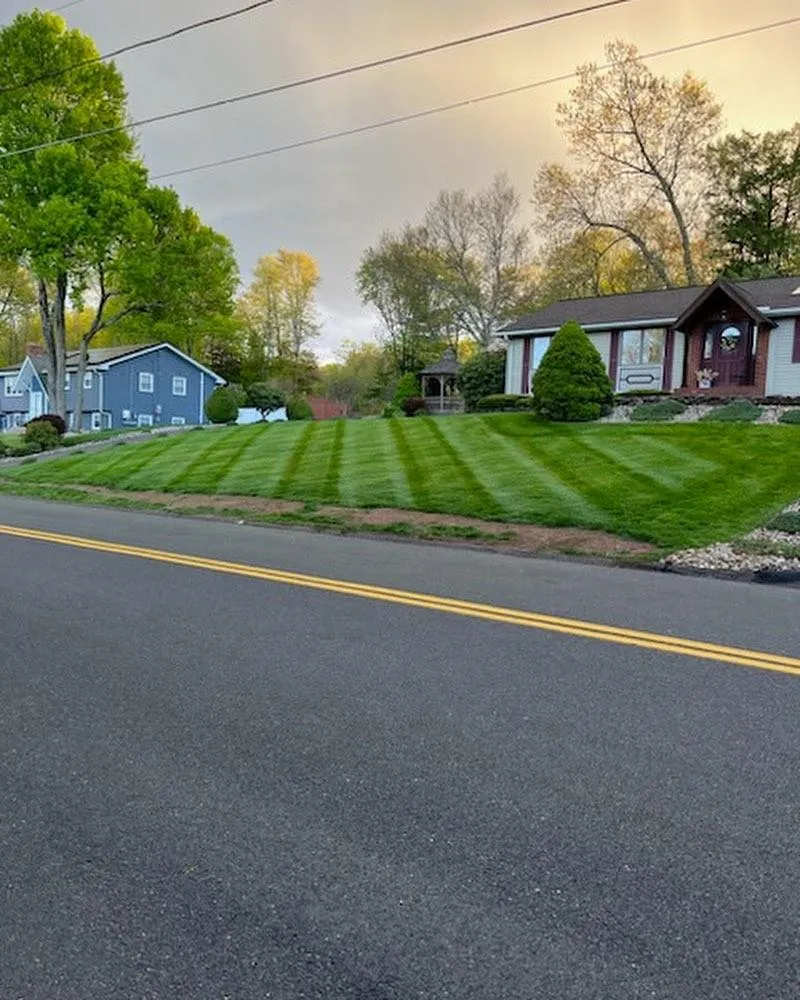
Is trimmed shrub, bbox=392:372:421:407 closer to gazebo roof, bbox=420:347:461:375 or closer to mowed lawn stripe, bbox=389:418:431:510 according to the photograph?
gazebo roof, bbox=420:347:461:375

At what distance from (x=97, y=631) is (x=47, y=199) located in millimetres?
29865

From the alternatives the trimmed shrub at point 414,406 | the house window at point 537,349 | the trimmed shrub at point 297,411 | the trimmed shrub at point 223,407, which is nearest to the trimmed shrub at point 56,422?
the trimmed shrub at point 223,407

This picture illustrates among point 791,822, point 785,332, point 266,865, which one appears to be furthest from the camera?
point 785,332

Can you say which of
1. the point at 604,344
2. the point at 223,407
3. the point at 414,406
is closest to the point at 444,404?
the point at 414,406

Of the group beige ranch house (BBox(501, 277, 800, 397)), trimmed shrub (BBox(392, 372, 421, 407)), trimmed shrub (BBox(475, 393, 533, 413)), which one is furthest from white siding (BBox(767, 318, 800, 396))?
trimmed shrub (BBox(392, 372, 421, 407))

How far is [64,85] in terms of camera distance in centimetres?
2908

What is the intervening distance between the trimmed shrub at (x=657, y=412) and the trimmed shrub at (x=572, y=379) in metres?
1.16

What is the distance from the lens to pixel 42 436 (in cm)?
2627

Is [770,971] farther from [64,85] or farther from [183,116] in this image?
[64,85]

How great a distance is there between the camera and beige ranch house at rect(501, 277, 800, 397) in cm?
2222

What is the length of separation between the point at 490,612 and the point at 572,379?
1614 centimetres

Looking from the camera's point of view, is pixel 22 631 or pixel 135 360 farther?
pixel 135 360

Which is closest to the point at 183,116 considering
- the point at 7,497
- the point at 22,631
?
the point at 7,497

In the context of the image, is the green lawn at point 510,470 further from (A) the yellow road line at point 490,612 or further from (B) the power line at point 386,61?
(B) the power line at point 386,61
